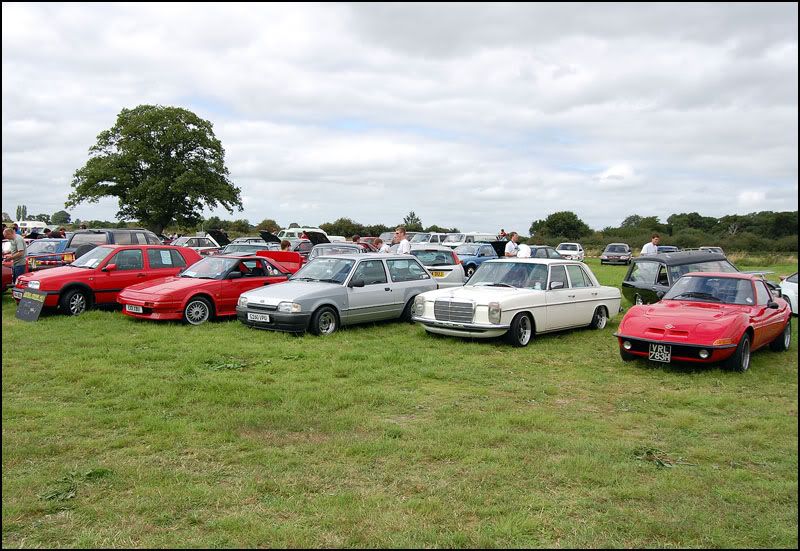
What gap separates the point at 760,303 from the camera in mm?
9969

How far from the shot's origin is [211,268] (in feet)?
44.5

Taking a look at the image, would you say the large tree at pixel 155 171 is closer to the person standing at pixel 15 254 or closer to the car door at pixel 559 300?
the person standing at pixel 15 254

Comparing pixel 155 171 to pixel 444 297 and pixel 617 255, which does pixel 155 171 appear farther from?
pixel 444 297

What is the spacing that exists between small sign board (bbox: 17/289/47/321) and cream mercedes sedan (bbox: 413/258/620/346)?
7.51m

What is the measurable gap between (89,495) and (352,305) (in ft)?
26.0

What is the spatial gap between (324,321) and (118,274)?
17.3 feet

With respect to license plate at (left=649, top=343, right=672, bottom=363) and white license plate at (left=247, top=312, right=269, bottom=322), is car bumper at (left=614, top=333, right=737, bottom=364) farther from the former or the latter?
white license plate at (left=247, top=312, right=269, bottom=322)

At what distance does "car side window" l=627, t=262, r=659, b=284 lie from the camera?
15930 millimetres

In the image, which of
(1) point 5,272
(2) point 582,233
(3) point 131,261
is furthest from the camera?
(2) point 582,233

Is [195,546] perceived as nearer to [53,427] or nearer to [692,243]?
[53,427]

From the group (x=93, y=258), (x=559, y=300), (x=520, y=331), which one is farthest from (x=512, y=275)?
(x=93, y=258)

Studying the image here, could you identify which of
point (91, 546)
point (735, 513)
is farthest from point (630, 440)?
point (91, 546)

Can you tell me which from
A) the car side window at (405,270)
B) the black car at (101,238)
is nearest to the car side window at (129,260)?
the black car at (101,238)

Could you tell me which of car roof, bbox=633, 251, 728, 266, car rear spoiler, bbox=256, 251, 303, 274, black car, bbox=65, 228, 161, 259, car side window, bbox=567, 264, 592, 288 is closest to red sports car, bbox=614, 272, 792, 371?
car side window, bbox=567, 264, 592, 288
